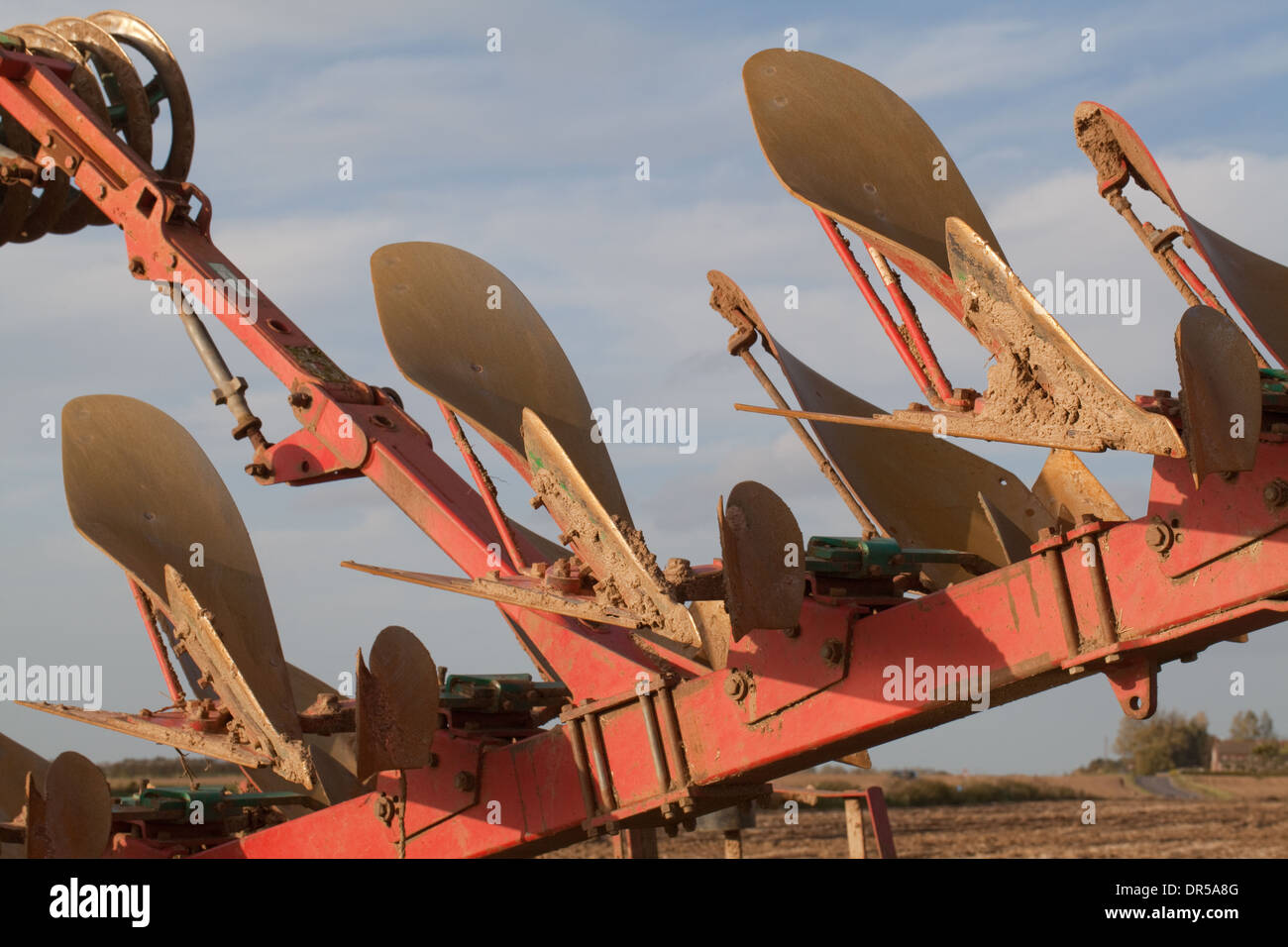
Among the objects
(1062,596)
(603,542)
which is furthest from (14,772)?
(1062,596)

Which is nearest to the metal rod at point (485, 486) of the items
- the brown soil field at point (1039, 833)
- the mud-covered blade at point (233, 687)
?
the mud-covered blade at point (233, 687)

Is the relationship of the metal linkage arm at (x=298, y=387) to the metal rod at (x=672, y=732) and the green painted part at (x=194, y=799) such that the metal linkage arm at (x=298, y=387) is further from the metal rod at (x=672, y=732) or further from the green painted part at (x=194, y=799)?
the green painted part at (x=194, y=799)

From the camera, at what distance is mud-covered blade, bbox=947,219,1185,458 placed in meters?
5.81

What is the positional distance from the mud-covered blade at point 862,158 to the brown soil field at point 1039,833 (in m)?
19.2

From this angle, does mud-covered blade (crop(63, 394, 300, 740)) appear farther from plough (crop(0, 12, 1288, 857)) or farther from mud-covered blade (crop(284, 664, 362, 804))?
mud-covered blade (crop(284, 664, 362, 804))

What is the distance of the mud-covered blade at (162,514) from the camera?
9117 mm

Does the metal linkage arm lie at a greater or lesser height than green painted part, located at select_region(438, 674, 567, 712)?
greater

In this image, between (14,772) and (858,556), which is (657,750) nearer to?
(858,556)

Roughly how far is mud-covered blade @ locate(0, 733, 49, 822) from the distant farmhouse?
58.3m

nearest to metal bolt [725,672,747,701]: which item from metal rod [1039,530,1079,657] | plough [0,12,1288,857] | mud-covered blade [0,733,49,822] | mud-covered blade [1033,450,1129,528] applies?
plough [0,12,1288,857]

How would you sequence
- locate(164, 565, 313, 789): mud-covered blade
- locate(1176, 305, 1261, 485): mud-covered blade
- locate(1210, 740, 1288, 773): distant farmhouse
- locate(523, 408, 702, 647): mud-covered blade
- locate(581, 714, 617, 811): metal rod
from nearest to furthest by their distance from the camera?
locate(1176, 305, 1261, 485): mud-covered blade
locate(523, 408, 702, 647): mud-covered blade
locate(581, 714, 617, 811): metal rod
locate(164, 565, 313, 789): mud-covered blade
locate(1210, 740, 1288, 773): distant farmhouse

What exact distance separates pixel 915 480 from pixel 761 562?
2.29m

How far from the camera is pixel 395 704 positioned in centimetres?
792

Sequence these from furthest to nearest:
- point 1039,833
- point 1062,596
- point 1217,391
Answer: point 1039,833 → point 1062,596 → point 1217,391
